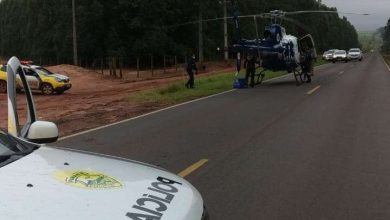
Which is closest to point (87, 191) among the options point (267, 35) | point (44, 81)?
point (267, 35)

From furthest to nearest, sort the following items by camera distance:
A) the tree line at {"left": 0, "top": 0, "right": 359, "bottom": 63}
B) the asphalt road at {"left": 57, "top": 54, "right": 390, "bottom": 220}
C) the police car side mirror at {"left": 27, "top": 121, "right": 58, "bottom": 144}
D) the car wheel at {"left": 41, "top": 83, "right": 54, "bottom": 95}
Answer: the tree line at {"left": 0, "top": 0, "right": 359, "bottom": 63}
the car wheel at {"left": 41, "top": 83, "right": 54, "bottom": 95}
the asphalt road at {"left": 57, "top": 54, "right": 390, "bottom": 220}
the police car side mirror at {"left": 27, "top": 121, "right": 58, "bottom": 144}

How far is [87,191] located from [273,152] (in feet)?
23.7

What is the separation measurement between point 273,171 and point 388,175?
1562 mm

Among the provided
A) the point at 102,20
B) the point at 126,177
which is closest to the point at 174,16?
the point at 102,20

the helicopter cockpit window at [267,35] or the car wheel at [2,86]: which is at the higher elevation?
the helicopter cockpit window at [267,35]

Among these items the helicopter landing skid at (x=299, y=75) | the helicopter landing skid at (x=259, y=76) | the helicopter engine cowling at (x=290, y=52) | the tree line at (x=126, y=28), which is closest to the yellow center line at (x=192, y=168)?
the helicopter engine cowling at (x=290, y=52)

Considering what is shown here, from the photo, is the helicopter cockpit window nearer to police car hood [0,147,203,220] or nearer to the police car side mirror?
the police car side mirror

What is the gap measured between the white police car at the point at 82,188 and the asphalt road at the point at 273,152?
2648 mm

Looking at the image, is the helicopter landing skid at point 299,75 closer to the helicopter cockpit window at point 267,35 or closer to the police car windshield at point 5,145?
the helicopter cockpit window at point 267,35

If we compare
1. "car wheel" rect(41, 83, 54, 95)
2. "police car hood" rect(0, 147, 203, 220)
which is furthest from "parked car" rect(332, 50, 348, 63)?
"police car hood" rect(0, 147, 203, 220)

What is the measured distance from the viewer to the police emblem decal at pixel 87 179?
3031 millimetres

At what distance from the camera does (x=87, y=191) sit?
2936 millimetres

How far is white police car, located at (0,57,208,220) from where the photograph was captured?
2.64 meters

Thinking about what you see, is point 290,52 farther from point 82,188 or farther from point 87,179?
point 82,188
